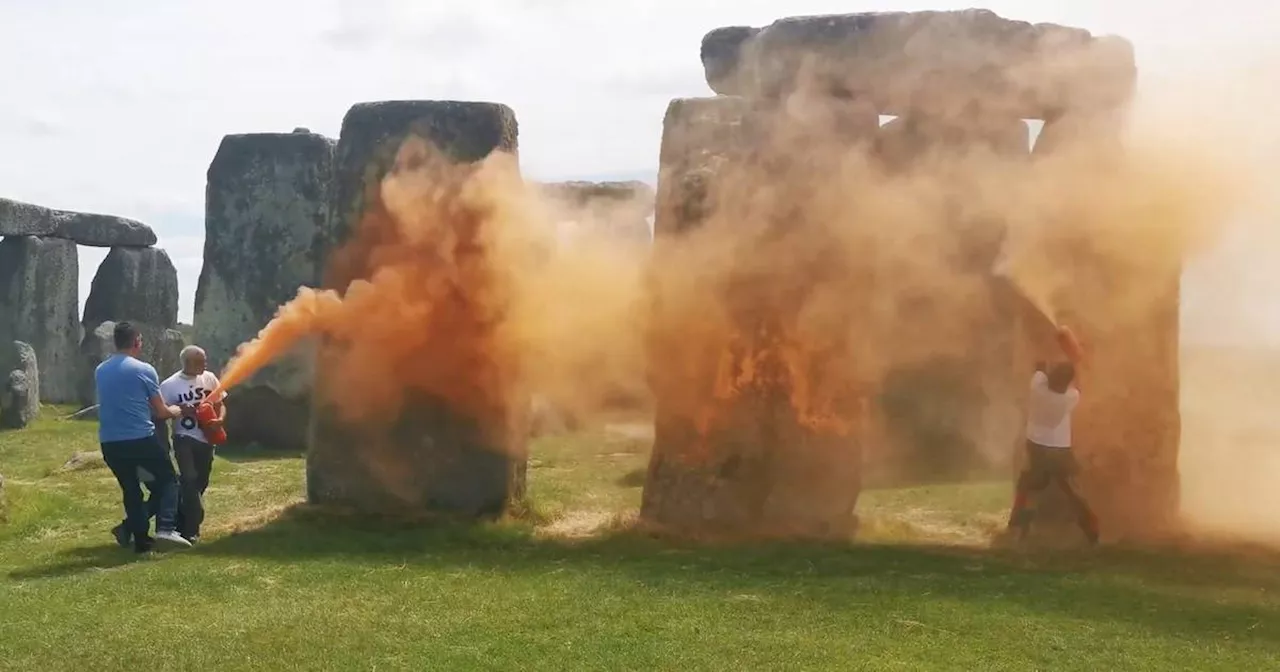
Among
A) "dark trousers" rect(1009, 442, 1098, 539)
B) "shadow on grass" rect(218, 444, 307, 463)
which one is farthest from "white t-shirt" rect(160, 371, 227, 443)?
"dark trousers" rect(1009, 442, 1098, 539)

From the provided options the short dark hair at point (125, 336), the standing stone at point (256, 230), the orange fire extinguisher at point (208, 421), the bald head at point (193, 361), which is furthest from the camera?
the standing stone at point (256, 230)

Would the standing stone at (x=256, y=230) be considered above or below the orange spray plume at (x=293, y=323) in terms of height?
above

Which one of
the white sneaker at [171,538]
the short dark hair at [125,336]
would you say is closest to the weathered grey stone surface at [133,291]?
the short dark hair at [125,336]

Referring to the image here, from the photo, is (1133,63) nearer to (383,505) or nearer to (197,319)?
(383,505)

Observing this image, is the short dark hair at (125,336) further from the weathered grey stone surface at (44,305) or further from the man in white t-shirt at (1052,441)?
the weathered grey stone surface at (44,305)

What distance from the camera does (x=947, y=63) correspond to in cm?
1155

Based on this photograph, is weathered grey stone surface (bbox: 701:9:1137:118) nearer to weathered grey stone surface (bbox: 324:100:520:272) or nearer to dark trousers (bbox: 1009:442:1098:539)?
weathered grey stone surface (bbox: 324:100:520:272)

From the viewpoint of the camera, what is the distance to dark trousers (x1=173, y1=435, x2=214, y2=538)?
10.2 meters

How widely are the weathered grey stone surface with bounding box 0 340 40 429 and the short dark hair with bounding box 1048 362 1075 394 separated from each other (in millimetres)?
15322

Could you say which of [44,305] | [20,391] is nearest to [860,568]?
[20,391]

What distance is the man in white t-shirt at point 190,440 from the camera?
33.6ft

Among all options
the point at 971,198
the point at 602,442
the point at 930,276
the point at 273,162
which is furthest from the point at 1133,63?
the point at 273,162

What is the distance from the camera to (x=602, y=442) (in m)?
17.6

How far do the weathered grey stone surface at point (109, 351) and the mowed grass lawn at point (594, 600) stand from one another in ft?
38.7
